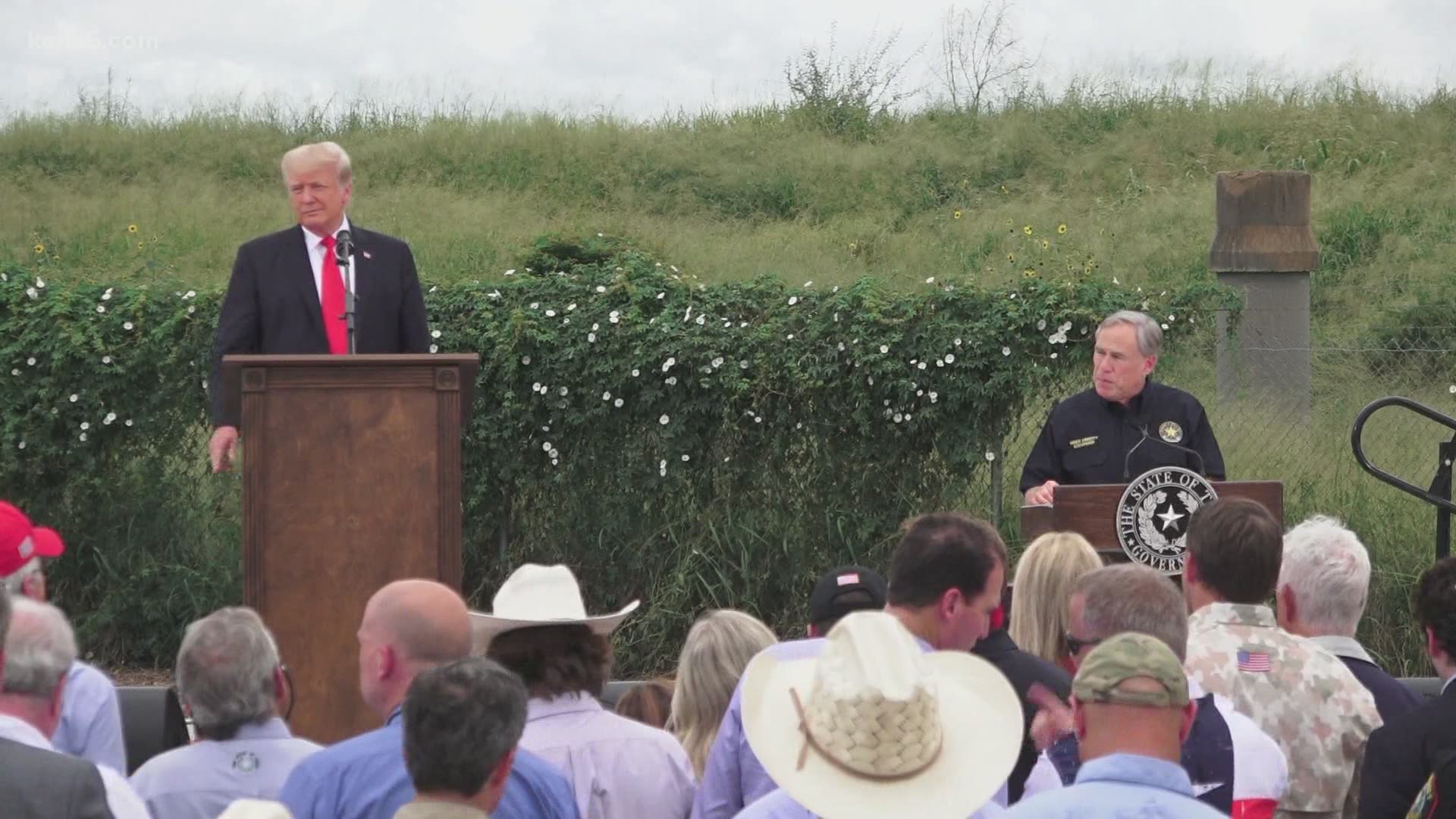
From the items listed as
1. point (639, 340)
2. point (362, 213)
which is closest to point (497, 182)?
point (362, 213)

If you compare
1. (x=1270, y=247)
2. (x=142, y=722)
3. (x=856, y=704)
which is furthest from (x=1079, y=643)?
(x=1270, y=247)

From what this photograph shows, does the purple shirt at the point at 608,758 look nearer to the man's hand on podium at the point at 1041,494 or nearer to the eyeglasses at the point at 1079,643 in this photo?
the eyeglasses at the point at 1079,643

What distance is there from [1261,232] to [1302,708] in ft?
24.5

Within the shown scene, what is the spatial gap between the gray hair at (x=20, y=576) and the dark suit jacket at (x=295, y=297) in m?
1.72

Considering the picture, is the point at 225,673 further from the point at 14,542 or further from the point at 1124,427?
the point at 1124,427

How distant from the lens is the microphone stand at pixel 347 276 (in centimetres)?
604

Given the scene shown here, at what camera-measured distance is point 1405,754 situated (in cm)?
393

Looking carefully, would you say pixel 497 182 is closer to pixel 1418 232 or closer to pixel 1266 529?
pixel 1418 232

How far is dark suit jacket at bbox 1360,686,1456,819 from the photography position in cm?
391

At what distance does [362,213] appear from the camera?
21578 millimetres

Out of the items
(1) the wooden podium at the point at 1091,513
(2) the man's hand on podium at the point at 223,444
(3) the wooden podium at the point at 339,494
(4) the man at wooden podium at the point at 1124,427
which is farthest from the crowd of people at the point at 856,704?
(4) the man at wooden podium at the point at 1124,427

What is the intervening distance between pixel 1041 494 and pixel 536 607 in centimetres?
293

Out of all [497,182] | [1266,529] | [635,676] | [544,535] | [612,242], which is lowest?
[635,676]

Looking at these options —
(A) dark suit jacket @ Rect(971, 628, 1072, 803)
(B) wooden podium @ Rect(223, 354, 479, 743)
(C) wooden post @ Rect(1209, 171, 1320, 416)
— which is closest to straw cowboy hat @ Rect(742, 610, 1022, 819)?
(A) dark suit jacket @ Rect(971, 628, 1072, 803)
